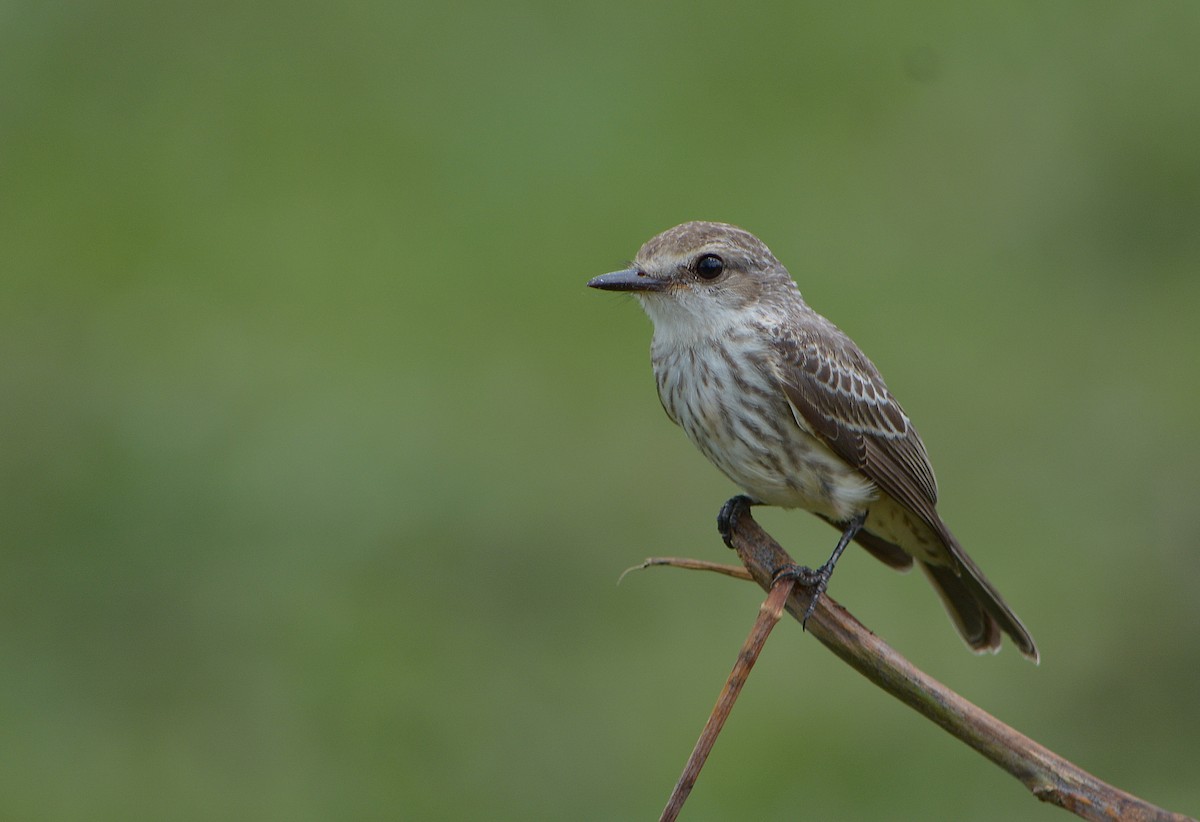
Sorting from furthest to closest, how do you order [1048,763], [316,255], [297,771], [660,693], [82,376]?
[316,255]
[82,376]
[660,693]
[297,771]
[1048,763]

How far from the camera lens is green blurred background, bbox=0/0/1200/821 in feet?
23.2

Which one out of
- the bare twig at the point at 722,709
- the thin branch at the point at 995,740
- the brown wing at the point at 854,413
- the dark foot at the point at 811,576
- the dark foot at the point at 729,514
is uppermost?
the brown wing at the point at 854,413

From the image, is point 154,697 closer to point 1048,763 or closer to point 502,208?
point 502,208

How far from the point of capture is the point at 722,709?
303 centimetres

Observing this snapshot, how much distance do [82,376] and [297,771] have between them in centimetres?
286

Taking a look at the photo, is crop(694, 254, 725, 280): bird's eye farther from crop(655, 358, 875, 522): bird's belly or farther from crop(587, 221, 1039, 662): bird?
crop(655, 358, 875, 522): bird's belly

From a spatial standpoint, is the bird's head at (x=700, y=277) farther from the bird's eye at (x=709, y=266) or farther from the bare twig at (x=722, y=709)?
the bare twig at (x=722, y=709)

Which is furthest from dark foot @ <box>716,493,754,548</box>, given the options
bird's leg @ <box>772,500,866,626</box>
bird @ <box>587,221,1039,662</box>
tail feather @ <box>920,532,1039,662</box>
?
tail feather @ <box>920,532,1039,662</box>

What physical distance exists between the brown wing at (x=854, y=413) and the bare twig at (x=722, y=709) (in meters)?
1.83

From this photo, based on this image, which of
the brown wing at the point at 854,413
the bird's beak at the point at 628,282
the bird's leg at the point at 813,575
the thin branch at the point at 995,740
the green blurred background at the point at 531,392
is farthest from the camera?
the green blurred background at the point at 531,392

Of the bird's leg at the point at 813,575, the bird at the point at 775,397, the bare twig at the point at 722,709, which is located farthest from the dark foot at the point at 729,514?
the bare twig at the point at 722,709

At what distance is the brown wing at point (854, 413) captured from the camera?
5176mm

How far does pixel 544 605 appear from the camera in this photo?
7734 mm

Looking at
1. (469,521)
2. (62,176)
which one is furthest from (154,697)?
(62,176)
